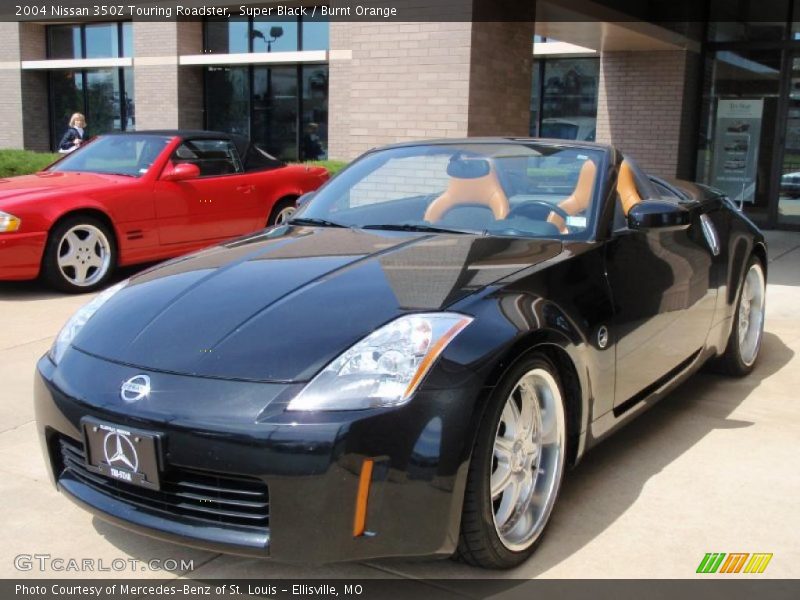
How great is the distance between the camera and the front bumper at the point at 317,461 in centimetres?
242

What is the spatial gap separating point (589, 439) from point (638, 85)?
1167cm

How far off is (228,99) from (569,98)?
8.28 m

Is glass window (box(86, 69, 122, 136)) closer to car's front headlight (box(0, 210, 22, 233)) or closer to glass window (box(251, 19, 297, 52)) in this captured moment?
glass window (box(251, 19, 297, 52))

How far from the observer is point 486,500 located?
2.63m

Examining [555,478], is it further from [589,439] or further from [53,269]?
[53,269]

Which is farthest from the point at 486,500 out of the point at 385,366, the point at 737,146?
the point at 737,146

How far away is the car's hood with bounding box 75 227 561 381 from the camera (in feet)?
8.73

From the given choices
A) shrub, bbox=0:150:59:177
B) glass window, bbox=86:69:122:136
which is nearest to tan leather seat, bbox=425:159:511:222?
shrub, bbox=0:150:59:177

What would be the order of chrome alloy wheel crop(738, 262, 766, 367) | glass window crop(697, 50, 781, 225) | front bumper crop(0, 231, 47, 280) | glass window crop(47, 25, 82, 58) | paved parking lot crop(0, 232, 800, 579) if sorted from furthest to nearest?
glass window crop(47, 25, 82, 58) < glass window crop(697, 50, 781, 225) < front bumper crop(0, 231, 47, 280) < chrome alloy wheel crop(738, 262, 766, 367) < paved parking lot crop(0, 232, 800, 579)

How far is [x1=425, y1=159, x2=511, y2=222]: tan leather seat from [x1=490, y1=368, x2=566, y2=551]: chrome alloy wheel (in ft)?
3.53

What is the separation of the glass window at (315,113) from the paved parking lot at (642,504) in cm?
1488

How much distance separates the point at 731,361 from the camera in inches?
198

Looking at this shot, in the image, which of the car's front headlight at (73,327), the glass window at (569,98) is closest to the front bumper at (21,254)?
the car's front headlight at (73,327)

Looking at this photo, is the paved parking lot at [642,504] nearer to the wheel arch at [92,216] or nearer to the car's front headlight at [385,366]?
the car's front headlight at [385,366]
